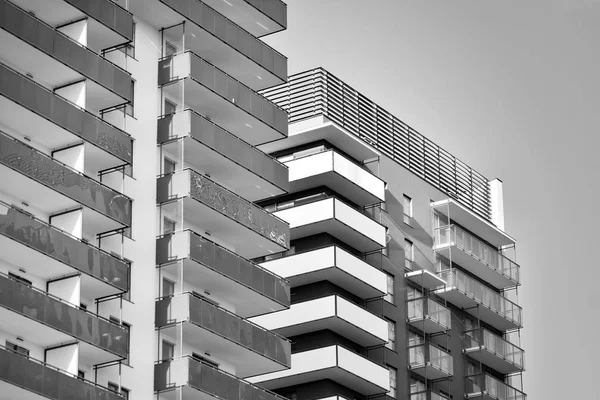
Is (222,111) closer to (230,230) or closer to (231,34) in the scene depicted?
(231,34)

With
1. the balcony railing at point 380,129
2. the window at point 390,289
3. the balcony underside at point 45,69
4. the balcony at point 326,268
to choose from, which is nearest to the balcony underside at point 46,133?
the balcony underside at point 45,69

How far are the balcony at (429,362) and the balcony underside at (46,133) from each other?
2814 cm

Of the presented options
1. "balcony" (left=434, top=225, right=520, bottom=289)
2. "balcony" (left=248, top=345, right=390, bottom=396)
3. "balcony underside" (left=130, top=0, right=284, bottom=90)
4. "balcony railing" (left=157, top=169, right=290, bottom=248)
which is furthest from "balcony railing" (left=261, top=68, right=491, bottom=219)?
"balcony railing" (left=157, top=169, right=290, bottom=248)

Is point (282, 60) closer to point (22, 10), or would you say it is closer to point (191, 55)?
point (191, 55)

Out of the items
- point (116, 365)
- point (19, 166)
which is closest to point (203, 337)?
point (116, 365)

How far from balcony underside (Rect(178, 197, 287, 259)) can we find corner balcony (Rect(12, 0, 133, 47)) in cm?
672

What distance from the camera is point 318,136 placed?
85.8 m

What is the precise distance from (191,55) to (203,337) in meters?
11.5

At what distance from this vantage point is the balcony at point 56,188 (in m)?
58.5

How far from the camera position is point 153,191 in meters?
65.9

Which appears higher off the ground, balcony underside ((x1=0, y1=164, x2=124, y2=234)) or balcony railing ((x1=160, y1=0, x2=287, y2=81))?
balcony railing ((x1=160, y1=0, x2=287, y2=81))

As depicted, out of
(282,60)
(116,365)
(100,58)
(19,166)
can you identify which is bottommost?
(116,365)

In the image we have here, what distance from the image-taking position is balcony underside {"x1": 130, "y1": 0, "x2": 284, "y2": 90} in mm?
68312

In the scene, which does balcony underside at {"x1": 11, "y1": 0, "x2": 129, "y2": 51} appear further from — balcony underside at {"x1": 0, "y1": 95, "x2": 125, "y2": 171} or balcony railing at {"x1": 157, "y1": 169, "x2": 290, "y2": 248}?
balcony railing at {"x1": 157, "y1": 169, "x2": 290, "y2": 248}
